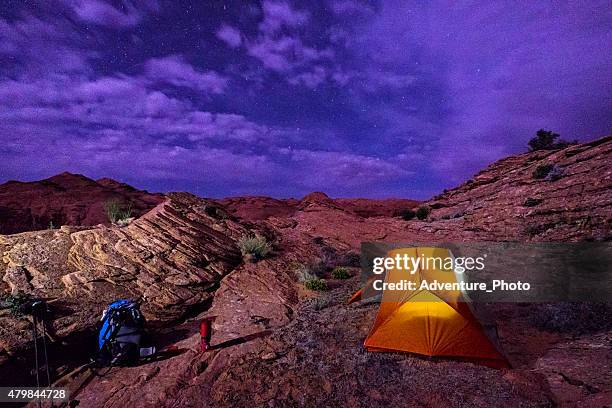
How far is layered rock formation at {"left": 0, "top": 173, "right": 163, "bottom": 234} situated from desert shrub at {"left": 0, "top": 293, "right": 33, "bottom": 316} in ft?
41.2

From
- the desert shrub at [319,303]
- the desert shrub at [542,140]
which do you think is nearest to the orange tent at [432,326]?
the desert shrub at [319,303]

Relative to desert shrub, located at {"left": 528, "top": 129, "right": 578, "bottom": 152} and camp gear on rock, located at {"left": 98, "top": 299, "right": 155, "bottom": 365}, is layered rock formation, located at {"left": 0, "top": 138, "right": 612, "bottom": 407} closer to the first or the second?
camp gear on rock, located at {"left": 98, "top": 299, "right": 155, "bottom": 365}

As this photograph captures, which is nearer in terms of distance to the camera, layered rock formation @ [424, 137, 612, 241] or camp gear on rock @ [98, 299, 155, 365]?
camp gear on rock @ [98, 299, 155, 365]

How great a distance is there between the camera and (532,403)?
515 centimetres

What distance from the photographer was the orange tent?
6516mm

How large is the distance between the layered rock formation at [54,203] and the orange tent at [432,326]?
17.6m

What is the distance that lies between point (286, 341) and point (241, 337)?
1.15 meters

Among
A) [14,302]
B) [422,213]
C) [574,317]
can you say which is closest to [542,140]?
[422,213]

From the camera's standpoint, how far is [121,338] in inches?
279

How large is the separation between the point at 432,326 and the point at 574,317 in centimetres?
427

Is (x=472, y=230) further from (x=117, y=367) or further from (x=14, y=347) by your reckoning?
(x=14, y=347)

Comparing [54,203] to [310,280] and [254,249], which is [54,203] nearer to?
[254,249]

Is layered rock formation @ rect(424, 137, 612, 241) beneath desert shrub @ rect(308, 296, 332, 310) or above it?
above

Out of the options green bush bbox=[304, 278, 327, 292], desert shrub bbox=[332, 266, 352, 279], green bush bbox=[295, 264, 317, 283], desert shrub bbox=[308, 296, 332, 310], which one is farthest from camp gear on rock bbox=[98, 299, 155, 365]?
desert shrub bbox=[332, 266, 352, 279]
